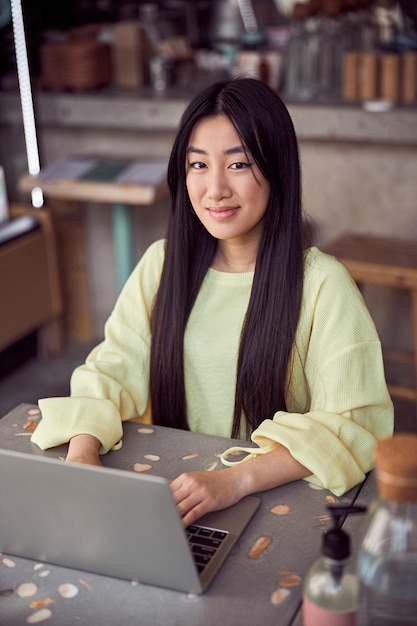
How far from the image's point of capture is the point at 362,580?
865mm

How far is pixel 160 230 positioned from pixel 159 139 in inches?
15.7

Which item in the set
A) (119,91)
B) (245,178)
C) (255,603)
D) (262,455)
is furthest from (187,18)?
(255,603)

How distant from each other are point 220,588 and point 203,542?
0.32ft

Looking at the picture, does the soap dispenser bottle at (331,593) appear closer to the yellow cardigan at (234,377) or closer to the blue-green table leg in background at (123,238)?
the yellow cardigan at (234,377)

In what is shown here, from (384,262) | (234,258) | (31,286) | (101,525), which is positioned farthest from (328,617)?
(31,286)

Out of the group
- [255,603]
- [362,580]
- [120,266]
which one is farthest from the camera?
[120,266]

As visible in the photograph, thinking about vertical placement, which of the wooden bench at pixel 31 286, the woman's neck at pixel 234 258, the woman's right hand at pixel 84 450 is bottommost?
the wooden bench at pixel 31 286

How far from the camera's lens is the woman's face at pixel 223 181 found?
1.40m

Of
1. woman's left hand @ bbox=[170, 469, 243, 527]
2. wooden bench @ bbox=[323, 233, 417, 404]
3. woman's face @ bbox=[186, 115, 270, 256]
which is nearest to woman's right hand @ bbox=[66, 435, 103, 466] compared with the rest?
woman's left hand @ bbox=[170, 469, 243, 527]

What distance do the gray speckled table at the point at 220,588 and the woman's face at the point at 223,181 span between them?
18.5 inches

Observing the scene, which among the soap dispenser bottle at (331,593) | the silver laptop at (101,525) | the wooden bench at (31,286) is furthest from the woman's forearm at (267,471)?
the wooden bench at (31,286)

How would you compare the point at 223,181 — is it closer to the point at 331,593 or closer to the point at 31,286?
the point at 331,593

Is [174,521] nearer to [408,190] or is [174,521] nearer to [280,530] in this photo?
[280,530]

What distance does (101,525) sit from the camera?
0.98m
